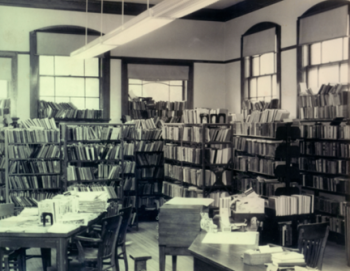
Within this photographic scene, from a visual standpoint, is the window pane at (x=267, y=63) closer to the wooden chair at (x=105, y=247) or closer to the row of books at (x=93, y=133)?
the row of books at (x=93, y=133)

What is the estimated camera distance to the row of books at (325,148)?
7.65 meters

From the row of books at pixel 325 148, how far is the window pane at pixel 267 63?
239 cm

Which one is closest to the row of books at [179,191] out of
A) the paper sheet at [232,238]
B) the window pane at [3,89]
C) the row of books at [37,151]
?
the row of books at [37,151]

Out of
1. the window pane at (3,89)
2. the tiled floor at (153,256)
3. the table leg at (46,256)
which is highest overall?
the window pane at (3,89)

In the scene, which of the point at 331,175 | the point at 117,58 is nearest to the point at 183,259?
the point at 331,175

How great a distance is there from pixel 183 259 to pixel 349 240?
233cm

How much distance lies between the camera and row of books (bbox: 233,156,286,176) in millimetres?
8424

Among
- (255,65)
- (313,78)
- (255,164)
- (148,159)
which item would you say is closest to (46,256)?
(148,159)

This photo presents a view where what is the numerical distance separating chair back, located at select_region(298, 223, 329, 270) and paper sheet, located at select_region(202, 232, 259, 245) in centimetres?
44

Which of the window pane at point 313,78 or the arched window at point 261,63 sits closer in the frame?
the window pane at point 313,78

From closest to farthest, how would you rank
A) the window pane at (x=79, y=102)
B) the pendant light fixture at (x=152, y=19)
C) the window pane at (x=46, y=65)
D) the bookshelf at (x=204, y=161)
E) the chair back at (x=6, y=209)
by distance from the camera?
the pendant light fixture at (x=152, y=19), the chair back at (x=6, y=209), the bookshelf at (x=204, y=161), the window pane at (x=46, y=65), the window pane at (x=79, y=102)

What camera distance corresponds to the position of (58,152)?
8828 mm

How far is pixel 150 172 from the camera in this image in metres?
10.0

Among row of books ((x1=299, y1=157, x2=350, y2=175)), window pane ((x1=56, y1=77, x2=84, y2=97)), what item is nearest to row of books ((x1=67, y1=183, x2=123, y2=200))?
window pane ((x1=56, y1=77, x2=84, y2=97))
